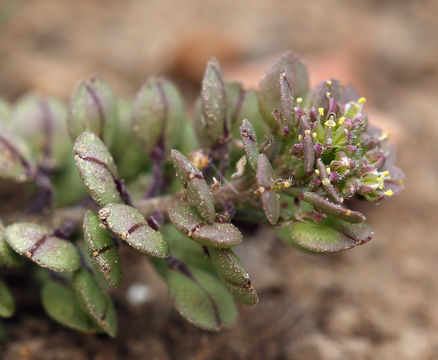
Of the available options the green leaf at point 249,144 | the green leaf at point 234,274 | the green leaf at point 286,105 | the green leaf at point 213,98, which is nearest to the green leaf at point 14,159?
the green leaf at point 213,98

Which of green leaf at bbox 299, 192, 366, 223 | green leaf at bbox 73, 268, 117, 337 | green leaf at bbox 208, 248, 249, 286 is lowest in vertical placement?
green leaf at bbox 73, 268, 117, 337

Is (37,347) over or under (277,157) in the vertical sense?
under

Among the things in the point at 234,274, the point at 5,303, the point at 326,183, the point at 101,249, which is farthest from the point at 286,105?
the point at 5,303

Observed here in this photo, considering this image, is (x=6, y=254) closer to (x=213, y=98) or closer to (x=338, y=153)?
(x=213, y=98)

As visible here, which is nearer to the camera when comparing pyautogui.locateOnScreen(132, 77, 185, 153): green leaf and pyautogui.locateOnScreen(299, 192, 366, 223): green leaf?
pyautogui.locateOnScreen(299, 192, 366, 223): green leaf

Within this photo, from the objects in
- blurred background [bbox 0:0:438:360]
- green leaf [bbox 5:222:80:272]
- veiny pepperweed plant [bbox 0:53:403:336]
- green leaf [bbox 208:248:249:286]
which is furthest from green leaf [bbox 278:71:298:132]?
blurred background [bbox 0:0:438:360]

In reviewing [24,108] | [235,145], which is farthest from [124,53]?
[235,145]

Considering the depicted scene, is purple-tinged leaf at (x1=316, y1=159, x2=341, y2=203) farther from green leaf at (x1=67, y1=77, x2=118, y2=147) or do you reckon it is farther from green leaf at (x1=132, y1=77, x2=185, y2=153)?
green leaf at (x1=67, y1=77, x2=118, y2=147)

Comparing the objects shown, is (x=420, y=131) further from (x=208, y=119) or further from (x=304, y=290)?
(x=208, y=119)
